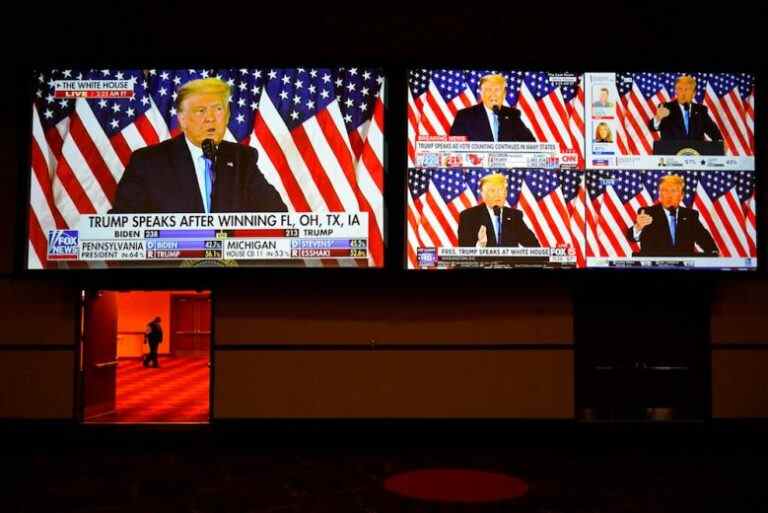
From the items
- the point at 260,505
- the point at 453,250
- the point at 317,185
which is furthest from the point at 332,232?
the point at 260,505

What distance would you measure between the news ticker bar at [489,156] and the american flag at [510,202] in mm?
50

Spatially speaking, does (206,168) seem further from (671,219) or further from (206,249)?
(671,219)

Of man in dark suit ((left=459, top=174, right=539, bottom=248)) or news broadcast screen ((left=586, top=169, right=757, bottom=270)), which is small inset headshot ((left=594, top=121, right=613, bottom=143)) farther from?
man in dark suit ((left=459, top=174, right=539, bottom=248))

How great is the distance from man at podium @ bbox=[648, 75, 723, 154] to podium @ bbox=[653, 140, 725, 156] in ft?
0.06

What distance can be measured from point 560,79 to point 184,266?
3284 millimetres

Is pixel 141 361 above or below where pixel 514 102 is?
below

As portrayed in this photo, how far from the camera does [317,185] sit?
5484 millimetres

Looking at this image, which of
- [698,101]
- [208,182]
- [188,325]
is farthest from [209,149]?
[188,325]

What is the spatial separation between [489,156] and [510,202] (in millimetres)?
395

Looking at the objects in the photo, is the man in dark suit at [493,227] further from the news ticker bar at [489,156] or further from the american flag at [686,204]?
the american flag at [686,204]

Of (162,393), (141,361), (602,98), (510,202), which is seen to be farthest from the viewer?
(141,361)

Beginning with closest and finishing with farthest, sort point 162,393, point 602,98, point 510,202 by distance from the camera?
point 510,202, point 602,98, point 162,393

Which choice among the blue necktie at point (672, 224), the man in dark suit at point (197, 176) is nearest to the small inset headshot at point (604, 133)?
the blue necktie at point (672, 224)

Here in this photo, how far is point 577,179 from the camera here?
554 cm
